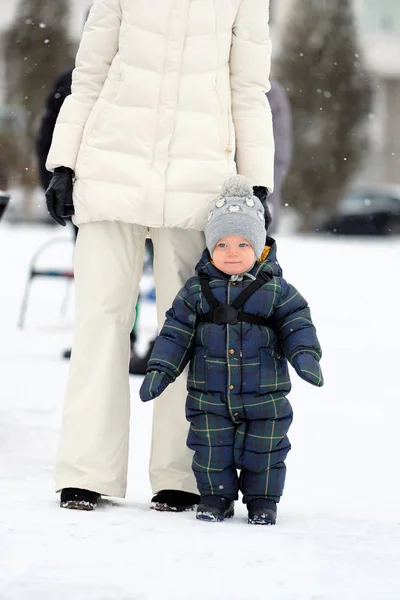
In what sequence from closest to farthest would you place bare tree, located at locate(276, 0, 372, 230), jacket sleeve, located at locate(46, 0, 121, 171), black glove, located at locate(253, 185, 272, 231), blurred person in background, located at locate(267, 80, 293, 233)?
jacket sleeve, located at locate(46, 0, 121, 171), black glove, located at locate(253, 185, 272, 231), blurred person in background, located at locate(267, 80, 293, 233), bare tree, located at locate(276, 0, 372, 230)

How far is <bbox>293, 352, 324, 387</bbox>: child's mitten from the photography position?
3607 mm

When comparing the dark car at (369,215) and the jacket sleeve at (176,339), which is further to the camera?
the dark car at (369,215)

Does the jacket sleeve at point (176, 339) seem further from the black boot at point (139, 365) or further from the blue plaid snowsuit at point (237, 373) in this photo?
the black boot at point (139, 365)

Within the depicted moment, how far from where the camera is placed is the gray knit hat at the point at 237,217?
12.1ft

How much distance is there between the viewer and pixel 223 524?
368 cm

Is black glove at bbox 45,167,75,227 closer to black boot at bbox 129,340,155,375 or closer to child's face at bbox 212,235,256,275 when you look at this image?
child's face at bbox 212,235,256,275

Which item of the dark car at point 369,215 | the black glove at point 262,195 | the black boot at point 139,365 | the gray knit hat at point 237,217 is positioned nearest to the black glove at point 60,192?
the gray knit hat at point 237,217

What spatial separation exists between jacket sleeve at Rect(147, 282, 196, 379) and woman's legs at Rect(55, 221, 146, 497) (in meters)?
0.21

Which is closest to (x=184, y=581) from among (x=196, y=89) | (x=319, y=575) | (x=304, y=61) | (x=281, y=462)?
(x=319, y=575)

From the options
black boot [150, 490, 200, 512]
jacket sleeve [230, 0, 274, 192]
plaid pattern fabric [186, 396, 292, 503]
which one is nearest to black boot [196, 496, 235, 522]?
plaid pattern fabric [186, 396, 292, 503]

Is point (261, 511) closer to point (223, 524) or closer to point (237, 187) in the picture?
point (223, 524)

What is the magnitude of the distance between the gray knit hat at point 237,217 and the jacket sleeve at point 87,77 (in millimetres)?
466

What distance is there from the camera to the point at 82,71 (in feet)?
12.7

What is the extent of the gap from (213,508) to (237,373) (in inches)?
15.7
